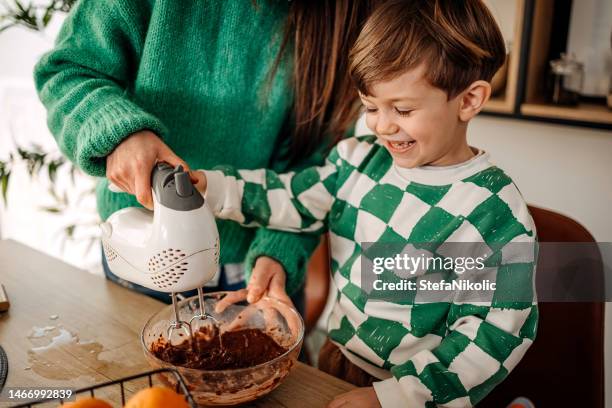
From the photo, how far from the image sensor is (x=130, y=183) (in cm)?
86

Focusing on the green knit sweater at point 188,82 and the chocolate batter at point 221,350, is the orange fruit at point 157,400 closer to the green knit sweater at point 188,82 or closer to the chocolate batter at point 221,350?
the chocolate batter at point 221,350

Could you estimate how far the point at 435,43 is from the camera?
919 millimetres

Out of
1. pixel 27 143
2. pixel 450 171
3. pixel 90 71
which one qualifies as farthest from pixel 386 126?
pixel 27 143

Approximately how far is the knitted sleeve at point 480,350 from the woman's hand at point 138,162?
18.3 inches

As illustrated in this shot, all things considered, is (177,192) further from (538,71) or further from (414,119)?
(538,71)

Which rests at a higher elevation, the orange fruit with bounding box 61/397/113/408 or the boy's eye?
the boy's eye

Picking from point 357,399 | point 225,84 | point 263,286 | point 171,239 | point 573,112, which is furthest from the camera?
point 573,112

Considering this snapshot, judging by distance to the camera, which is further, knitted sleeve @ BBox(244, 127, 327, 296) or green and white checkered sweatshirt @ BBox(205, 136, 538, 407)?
knitted sleeve @ BBox(244, 127, 327, 296)

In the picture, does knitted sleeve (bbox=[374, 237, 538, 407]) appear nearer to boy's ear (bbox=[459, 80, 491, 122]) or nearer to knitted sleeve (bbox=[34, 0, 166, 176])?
boy's ear (bbox=[459, 80, 491, 122])

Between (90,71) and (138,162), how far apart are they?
346mm

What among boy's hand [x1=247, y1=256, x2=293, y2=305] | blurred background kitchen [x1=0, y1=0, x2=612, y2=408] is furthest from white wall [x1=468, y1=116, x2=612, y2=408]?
boy's hand [x1=247, y1=256, x2=293, y2=305]

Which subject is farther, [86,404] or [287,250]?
[287,250]

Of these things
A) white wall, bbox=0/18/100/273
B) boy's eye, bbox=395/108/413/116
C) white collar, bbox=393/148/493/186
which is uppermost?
boy's eye, bbox=395/108/413/116

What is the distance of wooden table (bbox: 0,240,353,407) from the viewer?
0.88 metres
